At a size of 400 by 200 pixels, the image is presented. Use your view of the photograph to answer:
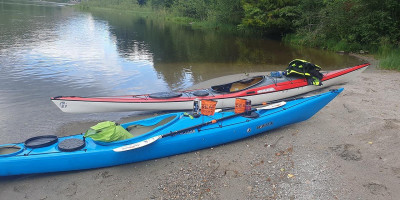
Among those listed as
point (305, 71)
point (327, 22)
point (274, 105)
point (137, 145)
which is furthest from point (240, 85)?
point (327, 22)

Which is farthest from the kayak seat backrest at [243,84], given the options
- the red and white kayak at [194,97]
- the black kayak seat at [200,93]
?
the black kayak seat at [200,93]

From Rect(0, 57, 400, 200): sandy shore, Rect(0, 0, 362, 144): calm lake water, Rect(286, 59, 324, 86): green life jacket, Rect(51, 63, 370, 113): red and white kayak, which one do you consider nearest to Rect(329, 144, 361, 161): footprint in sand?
Rect(0, 57, 400, 200): sandy shore

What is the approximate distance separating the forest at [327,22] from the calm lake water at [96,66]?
159 cm

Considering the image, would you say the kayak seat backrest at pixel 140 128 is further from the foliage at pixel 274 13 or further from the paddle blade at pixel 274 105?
the foliage at pixel 274 13

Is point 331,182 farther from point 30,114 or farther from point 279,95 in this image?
point 30,114

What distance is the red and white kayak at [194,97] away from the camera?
678 cm

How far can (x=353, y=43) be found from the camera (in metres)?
17.7

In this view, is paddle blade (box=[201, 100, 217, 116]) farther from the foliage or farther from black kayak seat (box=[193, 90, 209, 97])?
the foliage

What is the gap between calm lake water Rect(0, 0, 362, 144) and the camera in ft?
25.2

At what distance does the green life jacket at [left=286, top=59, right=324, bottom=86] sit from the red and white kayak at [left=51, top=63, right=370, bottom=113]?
148mm

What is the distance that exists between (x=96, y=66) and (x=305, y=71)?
355 inches

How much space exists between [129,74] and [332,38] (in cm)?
1397

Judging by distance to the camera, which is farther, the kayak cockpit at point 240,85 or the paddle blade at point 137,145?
the kayak cockpit at point 240,85

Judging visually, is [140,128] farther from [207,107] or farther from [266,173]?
[266,173]
